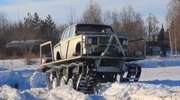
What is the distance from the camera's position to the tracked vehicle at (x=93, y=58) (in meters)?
21.6

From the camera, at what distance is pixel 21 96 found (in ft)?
53.8

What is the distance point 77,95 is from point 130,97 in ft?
4.89

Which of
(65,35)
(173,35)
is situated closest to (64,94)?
(65,35)

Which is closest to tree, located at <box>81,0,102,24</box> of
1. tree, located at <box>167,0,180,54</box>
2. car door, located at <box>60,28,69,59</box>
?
tree, located at <box>167,0,180,54</box>

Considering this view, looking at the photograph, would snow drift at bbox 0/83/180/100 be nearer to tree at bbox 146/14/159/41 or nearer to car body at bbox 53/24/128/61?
car body at bbox 53/24/128/61

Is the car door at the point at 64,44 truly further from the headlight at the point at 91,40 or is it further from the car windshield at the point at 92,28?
the headlight at the point at 91,40

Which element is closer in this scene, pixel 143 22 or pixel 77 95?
pixel 77 95

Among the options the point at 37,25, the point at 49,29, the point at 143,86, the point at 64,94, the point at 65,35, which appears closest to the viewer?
the point at 64,94

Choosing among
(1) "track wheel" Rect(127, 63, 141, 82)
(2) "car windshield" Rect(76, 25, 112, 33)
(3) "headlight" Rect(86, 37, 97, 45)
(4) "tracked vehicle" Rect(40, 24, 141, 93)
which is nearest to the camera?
(3) "headlight" Rect(86, 37, 97, 45)

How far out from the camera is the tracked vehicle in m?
21.6

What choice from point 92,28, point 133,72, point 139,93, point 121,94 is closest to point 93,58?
point 133,72

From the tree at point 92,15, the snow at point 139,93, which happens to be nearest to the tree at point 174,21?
the tree at point 92,15

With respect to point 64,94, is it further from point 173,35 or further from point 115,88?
point 173,35

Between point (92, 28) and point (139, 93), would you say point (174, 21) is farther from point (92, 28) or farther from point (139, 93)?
point (139, 93)
